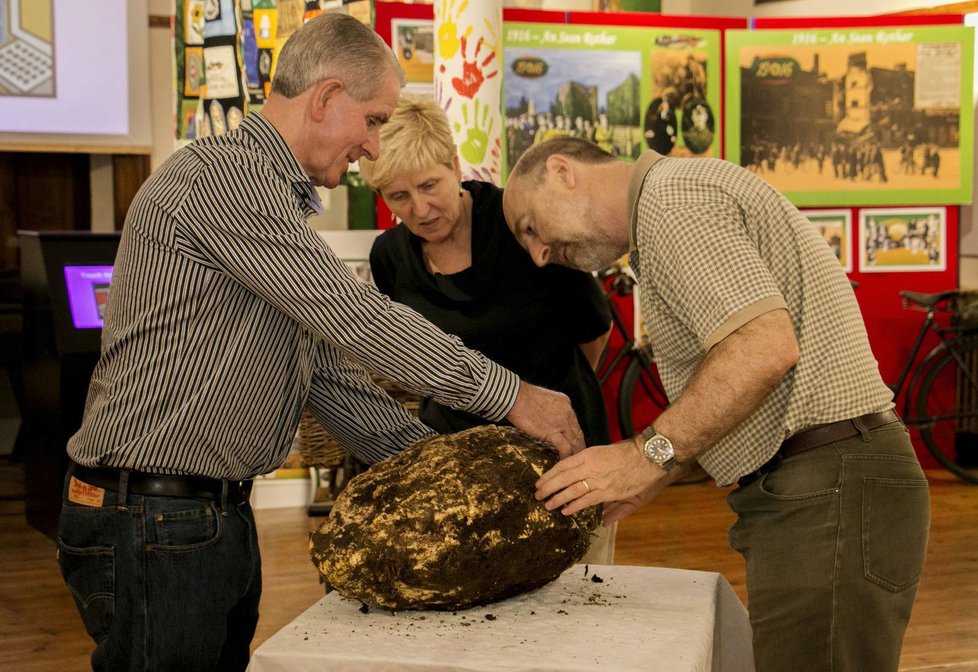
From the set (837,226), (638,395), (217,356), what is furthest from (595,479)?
(837,226)

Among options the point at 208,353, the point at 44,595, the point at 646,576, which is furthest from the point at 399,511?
the point at 44,595

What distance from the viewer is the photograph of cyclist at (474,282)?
2.46 meters

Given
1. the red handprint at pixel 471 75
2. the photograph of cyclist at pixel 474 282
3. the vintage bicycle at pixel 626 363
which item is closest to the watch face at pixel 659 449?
the photograph of cyclist at pixel 474 282

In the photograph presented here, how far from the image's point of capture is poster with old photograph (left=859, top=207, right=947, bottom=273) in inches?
250

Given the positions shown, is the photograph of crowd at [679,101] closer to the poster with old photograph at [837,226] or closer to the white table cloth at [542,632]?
the poster with old photograph at [837,226]

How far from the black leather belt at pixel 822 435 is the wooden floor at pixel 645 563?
6.55 feet

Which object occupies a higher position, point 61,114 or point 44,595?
point 61,114

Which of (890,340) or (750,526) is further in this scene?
(890,340)

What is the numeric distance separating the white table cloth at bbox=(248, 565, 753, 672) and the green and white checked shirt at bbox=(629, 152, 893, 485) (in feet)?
0.89

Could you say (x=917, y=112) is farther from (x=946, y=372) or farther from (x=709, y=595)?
(x=709, y=595)

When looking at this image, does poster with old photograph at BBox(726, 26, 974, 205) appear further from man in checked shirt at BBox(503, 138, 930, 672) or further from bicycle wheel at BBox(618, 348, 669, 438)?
man in checked shirt at BBox(503, 138, 930, 672)

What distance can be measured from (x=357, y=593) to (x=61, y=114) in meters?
5.53

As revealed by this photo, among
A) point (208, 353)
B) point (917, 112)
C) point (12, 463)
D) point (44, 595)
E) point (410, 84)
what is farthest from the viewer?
point (12, 463)

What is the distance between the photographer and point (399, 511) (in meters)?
1.80
